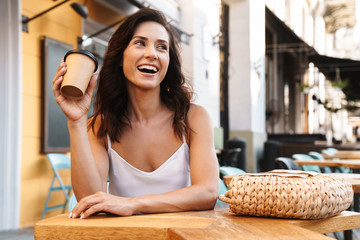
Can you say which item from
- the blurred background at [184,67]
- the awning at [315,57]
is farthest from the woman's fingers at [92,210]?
the awning at [315,57]

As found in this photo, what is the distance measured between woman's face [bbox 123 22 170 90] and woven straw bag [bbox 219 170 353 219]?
63 centimetres

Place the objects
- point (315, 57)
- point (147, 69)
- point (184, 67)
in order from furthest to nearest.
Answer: point (315, 57)
point (184, 67)
point (147, 69)

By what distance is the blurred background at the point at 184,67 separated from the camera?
4520mm

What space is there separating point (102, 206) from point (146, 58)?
65 centimetres

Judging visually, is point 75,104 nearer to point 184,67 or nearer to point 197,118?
point 197,118

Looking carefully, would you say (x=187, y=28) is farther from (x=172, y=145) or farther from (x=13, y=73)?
(x=172, y=145)

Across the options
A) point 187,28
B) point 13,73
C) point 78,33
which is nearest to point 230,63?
point 187,28

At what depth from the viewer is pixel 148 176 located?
62.6 inches

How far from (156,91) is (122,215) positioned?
0.74 m

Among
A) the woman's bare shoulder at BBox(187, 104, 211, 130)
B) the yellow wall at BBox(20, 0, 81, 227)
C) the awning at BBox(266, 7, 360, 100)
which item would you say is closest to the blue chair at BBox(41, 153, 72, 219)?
the yellow wall at BBox(20, 0, 81, 227)

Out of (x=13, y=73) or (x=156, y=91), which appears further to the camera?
(x=13, y=73)

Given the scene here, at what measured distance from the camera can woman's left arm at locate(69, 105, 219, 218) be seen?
110cm

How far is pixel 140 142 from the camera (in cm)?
165

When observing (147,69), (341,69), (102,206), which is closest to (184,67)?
(147,69)
